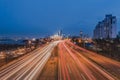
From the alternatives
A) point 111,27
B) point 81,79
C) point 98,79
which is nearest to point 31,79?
point 81,79

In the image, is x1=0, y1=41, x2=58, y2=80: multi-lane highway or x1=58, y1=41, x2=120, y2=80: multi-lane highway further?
x1=0, y1=41, x2=58, y2=80: multi-lane highway

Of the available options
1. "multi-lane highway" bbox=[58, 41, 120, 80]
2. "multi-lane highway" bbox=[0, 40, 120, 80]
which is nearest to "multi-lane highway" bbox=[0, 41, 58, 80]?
"multi-lane highway" bbox=[0, 40, 120, 80]

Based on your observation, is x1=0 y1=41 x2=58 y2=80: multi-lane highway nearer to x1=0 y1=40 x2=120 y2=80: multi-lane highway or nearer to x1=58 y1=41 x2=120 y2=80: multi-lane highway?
x1=0 y1=40 x2=120 y2=80: multi-lane highway

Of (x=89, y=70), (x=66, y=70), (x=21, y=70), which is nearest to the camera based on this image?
(x=66, y=70)

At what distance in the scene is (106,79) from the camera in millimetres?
32531

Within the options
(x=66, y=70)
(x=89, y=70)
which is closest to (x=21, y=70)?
(x=66, y=70)

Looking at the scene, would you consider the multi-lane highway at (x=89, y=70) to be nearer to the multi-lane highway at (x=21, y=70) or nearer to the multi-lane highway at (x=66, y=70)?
the multi-lane highway at (x=66, y=70)

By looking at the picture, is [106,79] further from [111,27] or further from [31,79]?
[111,27]

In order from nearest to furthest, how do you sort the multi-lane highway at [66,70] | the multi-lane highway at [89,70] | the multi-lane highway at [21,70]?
the multi-lane highway at [89,70]
the multi-lane highway at [66,70]
the multi-lane highway at [21,70]

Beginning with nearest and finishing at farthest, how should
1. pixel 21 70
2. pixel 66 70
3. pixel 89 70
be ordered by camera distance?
pixel 66 70
pixel 89 70
pixel 21 70

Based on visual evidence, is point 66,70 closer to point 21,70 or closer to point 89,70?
point 89,70

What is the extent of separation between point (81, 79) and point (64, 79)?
213cm

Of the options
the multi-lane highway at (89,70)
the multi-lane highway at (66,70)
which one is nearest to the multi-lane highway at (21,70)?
the multi-lane highway at (66,70)

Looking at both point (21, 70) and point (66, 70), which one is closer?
point (66, 70)
